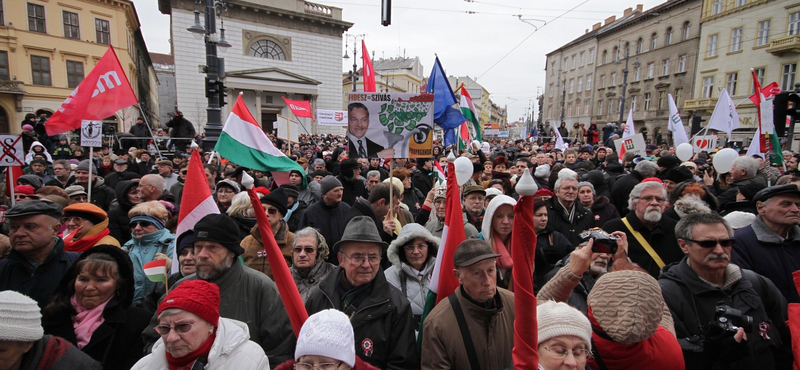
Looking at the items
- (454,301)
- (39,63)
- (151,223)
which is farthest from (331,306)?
(39,63)

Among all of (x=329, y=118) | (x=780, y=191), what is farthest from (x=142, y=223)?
(x=329, y=118)

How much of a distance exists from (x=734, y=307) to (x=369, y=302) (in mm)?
2289

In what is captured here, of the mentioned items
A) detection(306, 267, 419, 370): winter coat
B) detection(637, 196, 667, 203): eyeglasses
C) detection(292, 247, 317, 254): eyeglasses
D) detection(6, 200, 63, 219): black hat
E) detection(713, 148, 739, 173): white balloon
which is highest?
detection(713, 148, 739, 173): white balloon

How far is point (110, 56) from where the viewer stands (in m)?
5.71

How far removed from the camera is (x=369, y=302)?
259 centimetres

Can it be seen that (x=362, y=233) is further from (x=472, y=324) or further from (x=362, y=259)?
(x=472, y=324)

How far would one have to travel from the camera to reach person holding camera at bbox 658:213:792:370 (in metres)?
2.38

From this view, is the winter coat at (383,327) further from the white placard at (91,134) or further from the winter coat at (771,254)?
the white placard at (91,134)

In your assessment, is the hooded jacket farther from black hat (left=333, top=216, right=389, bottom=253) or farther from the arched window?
the arched window

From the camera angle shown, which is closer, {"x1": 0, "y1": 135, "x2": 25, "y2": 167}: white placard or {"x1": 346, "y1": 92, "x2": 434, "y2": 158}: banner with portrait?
{"x1": 346, "y1": 92, "x2": 434, "y2": 158}: banner with portrait

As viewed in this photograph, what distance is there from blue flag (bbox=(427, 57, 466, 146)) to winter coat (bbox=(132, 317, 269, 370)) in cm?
618

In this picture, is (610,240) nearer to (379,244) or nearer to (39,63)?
(379,244)

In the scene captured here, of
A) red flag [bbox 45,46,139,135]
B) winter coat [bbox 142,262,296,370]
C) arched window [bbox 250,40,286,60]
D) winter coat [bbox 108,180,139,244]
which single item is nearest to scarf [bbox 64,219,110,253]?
winter coat [bbox 108,180,139,244]

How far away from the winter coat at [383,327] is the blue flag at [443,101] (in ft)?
18.3
